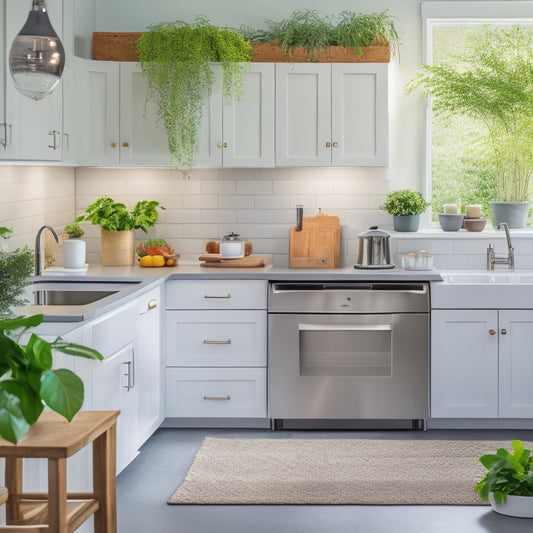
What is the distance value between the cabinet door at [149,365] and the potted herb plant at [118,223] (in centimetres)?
70

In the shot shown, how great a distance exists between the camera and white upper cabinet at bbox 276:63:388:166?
593 cm

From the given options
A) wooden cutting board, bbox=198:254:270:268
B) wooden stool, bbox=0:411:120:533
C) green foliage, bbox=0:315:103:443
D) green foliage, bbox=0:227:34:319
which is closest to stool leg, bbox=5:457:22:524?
wooden stool, bbox=0:411:120:533

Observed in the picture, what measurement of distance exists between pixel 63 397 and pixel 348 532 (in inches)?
76.9

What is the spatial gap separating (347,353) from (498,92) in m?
2.02

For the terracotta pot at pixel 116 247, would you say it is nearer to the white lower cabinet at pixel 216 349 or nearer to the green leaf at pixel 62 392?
the white lower cabinet at pixel 216 349

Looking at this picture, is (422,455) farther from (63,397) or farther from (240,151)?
(63,397)

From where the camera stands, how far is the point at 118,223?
5.96 metres

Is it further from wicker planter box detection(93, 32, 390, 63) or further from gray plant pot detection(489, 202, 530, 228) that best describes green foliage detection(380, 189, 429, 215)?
wicker planter box detection(93, 32, 390, 63)

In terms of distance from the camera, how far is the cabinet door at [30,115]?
14.2ft

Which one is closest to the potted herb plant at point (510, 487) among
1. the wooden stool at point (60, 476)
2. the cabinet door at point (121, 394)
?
the cabinet door at point (121, 394)

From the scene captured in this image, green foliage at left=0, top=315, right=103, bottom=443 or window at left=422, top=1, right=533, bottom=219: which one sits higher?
window at left=422, top=1, right=533, bottom=219

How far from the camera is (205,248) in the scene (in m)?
6.36

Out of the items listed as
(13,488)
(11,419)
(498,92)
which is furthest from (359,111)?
(11,419)

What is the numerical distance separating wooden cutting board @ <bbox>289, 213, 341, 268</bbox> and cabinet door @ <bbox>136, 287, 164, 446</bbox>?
111 centimetres
